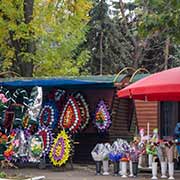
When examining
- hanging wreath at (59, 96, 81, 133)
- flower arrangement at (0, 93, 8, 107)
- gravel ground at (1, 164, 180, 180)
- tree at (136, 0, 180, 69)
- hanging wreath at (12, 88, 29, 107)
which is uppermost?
tree at (136, 0, 180, 69)

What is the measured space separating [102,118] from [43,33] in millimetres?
7237

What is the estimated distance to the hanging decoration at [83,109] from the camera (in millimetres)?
14188

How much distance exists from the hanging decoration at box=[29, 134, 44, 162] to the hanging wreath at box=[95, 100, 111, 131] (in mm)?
1803

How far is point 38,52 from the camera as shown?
21.3m

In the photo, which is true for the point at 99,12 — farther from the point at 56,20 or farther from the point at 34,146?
the point at 34,146

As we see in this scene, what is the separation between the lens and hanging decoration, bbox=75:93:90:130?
559 inches

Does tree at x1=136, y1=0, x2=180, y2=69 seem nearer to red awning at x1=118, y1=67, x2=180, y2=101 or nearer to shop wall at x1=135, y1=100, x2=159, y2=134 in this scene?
red awning at x1=118, y1=67, x2=180, y2=101

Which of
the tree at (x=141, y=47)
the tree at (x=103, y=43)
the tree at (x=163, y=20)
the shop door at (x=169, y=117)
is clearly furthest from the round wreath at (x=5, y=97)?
the tree at (x=141, y=47)

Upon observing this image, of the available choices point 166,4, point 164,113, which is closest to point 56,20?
point 164,113

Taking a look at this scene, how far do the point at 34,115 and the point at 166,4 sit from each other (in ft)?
18.5

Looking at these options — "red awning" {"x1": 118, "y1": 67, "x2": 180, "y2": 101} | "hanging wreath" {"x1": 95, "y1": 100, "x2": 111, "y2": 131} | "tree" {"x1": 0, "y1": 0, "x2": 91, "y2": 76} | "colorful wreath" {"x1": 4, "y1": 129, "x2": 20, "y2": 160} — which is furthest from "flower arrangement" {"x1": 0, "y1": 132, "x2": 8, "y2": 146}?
"tree" {"x1": 0, "y1": 0, "x2": 91, "y2": 76}

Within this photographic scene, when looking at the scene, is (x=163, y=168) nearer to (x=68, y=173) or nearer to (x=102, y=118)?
(x=68, y=173)

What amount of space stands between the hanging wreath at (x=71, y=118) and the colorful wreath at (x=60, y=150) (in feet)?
1.56

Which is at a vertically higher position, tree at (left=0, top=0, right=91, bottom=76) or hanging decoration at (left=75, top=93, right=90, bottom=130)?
tree at (left=0, top=0, right=91, bottom=76)
